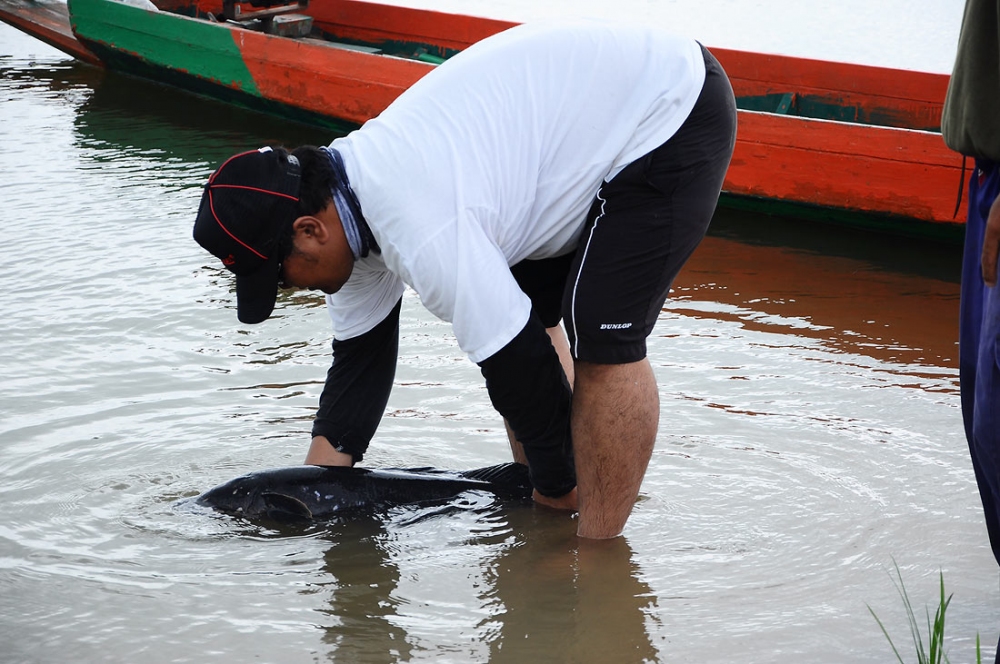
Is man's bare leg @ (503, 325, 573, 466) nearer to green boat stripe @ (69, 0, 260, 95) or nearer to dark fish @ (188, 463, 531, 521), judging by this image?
dark fish @ (188, 463, 531, 521)

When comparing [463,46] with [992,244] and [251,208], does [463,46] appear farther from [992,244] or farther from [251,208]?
[992,244]

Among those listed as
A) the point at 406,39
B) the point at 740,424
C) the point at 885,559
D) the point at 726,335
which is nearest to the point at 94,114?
the point at 406,39

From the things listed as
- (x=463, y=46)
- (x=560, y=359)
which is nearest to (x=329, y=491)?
(x=560, y=359)

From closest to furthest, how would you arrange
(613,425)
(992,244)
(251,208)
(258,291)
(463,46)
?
1. (992,244)
2. (251,208)
3. (258,291)
4. (613,425)
5. (463,46)

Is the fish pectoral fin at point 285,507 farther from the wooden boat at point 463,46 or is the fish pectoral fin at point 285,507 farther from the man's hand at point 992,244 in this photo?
the wooden boat at point 463,46

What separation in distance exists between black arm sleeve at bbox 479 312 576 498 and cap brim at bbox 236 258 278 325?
0.57 m

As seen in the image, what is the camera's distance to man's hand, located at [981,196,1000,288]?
2145mm

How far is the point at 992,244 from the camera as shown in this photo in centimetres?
215

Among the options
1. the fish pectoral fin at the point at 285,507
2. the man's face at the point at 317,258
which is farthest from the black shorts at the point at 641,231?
the fish pectoral fin at the point at 285,507

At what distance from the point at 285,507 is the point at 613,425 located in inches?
42.7

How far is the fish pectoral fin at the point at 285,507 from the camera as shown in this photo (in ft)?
11.3

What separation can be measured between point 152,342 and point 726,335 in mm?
2565

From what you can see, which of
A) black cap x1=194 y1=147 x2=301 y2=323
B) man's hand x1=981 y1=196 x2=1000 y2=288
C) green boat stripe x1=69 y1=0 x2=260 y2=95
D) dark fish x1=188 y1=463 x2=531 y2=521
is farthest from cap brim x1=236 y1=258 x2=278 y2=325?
green boat stripe x1=69 y1=0 x2=260 y2=95

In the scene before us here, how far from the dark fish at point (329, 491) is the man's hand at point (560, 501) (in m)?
0.05
